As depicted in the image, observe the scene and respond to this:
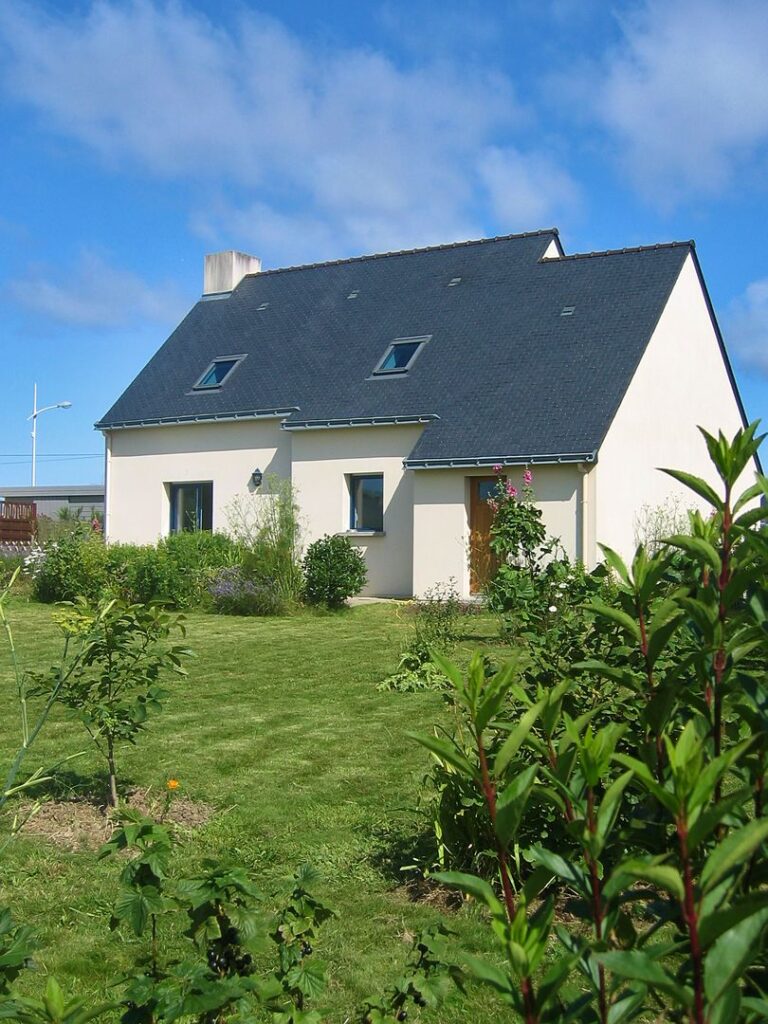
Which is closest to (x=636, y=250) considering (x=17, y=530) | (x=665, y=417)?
(x=665, y=417)

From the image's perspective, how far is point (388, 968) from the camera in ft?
12.2

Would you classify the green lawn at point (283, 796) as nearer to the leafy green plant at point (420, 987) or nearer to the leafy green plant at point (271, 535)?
the leafy green plant at point (420, 987)

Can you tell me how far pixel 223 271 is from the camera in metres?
27.1

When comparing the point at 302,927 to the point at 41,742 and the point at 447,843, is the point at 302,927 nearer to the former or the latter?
the point at 447,843

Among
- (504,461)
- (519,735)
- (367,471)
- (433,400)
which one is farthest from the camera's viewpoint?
(367,471)

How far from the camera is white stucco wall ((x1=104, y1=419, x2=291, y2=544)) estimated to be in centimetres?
2217

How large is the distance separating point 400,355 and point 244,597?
708 centimetres

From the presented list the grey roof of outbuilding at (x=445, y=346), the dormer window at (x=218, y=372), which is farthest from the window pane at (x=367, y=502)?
the dormer window at (x=218, y=372)

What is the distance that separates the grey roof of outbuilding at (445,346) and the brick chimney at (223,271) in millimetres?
344

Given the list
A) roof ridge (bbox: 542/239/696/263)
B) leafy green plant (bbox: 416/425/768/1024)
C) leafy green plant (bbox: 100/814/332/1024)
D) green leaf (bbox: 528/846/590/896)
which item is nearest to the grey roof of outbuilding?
roof ridge (bbox: 542/239/696/263)

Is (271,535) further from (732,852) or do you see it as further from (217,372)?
(732,852)

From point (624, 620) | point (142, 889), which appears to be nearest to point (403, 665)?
point (142, 889)

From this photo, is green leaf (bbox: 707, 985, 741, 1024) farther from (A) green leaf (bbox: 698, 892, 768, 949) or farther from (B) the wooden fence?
(B) the wooden fence

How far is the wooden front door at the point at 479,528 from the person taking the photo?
18484 millimetres
